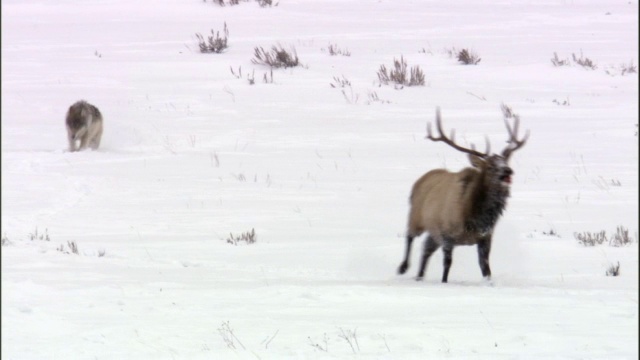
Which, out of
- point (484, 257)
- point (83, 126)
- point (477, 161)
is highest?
point (83, 126)

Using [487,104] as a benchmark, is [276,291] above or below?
below

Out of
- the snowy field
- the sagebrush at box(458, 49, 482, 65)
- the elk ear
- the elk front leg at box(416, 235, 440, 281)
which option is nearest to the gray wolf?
the snowy field

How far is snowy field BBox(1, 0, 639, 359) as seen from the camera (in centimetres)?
557

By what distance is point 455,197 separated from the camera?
754 centimetres

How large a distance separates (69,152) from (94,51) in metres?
7.31

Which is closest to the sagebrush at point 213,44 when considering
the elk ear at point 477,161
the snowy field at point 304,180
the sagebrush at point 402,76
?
the snowy field at point 304,180

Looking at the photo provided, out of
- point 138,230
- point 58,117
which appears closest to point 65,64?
point 58,117

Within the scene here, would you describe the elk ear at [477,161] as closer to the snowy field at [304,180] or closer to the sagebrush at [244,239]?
the snowy field at [304,180]

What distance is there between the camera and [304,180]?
11.9 metres

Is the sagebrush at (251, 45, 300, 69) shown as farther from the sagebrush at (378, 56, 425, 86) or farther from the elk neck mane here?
the elk neck mane

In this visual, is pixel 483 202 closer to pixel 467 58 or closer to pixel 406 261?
pixel 406 261

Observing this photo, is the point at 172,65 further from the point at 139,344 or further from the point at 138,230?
the point at 139,344

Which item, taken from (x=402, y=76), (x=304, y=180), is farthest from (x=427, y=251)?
(x=402, y=76)

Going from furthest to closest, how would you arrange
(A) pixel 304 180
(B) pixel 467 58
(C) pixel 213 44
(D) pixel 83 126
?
(C) pixel 213 44 < (B) pixel 467 58 < (D) pixel 83 126 < (A) pixel 304 180
